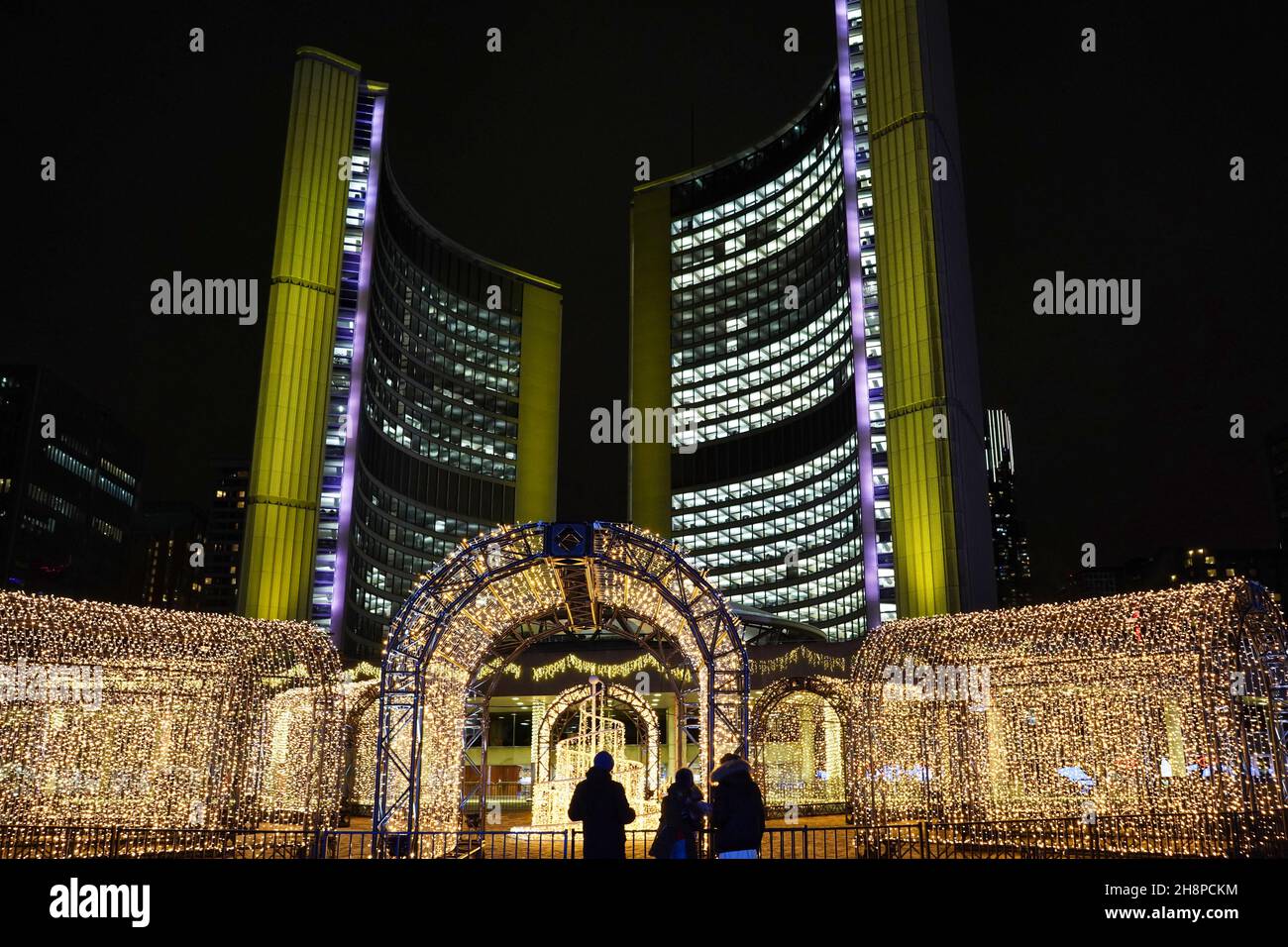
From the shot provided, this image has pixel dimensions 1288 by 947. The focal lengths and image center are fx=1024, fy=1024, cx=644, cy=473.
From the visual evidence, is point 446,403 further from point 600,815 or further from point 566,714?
point 600,815

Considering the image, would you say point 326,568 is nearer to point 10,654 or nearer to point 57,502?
point 10,654

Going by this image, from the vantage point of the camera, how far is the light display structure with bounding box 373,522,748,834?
15.8 m

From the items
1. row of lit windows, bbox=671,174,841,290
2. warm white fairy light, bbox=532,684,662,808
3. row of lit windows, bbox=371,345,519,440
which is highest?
row of lit windows, bbox=671,174,841,290

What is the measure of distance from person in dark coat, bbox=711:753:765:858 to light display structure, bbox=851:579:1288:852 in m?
7.51

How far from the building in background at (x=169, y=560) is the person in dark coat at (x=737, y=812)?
152302mm

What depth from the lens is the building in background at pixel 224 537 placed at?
159250 millimetres

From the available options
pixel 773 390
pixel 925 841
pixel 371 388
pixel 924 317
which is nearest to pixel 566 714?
pixel 925 841

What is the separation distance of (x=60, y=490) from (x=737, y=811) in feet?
319

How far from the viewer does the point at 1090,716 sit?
1730 centimetres

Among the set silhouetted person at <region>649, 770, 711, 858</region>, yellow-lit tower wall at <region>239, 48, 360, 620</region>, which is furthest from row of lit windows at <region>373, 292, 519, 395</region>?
silhouetted person at <region>649, 770, 711, 858</region>

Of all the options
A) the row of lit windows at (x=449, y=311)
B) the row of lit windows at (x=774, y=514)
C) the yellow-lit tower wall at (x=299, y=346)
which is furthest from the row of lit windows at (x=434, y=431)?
the row of lit windows at (x=774, y=514)

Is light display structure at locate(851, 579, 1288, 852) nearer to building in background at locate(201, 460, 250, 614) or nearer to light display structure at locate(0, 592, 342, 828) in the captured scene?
light display structure at locate(0, 592, 342, 828)
